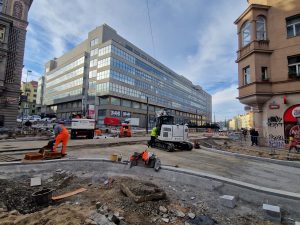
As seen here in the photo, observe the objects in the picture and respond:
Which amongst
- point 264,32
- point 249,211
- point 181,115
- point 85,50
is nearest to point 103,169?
point 249,211

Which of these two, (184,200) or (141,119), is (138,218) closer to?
(184,200)

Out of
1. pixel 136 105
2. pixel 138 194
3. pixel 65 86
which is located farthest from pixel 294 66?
pixel 65 86

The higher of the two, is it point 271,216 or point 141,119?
point 141,119

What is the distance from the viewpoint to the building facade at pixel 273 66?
15125 mm

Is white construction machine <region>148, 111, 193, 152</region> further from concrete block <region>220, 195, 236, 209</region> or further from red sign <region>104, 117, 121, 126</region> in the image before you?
red sign <region>104, 117, 121, 126</region>

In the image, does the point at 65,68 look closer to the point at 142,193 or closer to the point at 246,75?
the point at 246,75

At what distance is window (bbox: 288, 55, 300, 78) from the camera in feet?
49.8

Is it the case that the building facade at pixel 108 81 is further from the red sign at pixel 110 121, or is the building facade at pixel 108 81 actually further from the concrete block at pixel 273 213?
the concrete block at pixel 273 213

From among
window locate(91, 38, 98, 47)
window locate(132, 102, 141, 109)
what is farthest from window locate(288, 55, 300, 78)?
window locate(91, 38, 98, 47)

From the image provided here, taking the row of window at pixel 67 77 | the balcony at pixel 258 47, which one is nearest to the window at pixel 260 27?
the balcony at pixel 258 47

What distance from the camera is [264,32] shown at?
17.1 metres

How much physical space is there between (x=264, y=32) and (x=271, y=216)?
17134 mm

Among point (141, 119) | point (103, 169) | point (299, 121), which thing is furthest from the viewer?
point (141, 119)

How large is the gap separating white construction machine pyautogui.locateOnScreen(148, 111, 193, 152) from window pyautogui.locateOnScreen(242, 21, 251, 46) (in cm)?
1037
